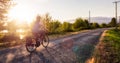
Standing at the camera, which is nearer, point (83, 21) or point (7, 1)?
point (7, 1)

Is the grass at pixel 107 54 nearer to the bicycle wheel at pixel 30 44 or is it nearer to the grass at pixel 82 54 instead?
the grass at pixel 82 54

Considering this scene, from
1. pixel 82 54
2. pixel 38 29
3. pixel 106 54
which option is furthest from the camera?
pixel 38 29

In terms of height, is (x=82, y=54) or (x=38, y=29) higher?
(x=38, y=29)

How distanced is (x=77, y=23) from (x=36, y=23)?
9199 centimetres

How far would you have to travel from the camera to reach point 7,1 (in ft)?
114

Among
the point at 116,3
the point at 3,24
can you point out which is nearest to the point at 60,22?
the point at 116,3

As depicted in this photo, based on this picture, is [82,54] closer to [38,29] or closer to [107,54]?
[107,54]

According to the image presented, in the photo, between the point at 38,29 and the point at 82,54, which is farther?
the point at 38,29

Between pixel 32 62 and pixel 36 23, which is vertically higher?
pixel 36 23

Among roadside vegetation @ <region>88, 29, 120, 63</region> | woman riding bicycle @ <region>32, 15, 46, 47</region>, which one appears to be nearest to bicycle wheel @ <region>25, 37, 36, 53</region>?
woman riding bicycle @ <region>32, 15, 46, 47</region>

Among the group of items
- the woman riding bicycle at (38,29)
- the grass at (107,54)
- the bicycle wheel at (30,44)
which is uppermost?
the woman riding bicycle at (38,29)

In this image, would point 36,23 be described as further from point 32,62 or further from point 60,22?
point 60,22

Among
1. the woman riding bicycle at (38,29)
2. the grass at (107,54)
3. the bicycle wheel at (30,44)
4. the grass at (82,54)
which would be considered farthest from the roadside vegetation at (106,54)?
the bicycle wheel at (30,44)

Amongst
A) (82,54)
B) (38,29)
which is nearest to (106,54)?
(82,54)
